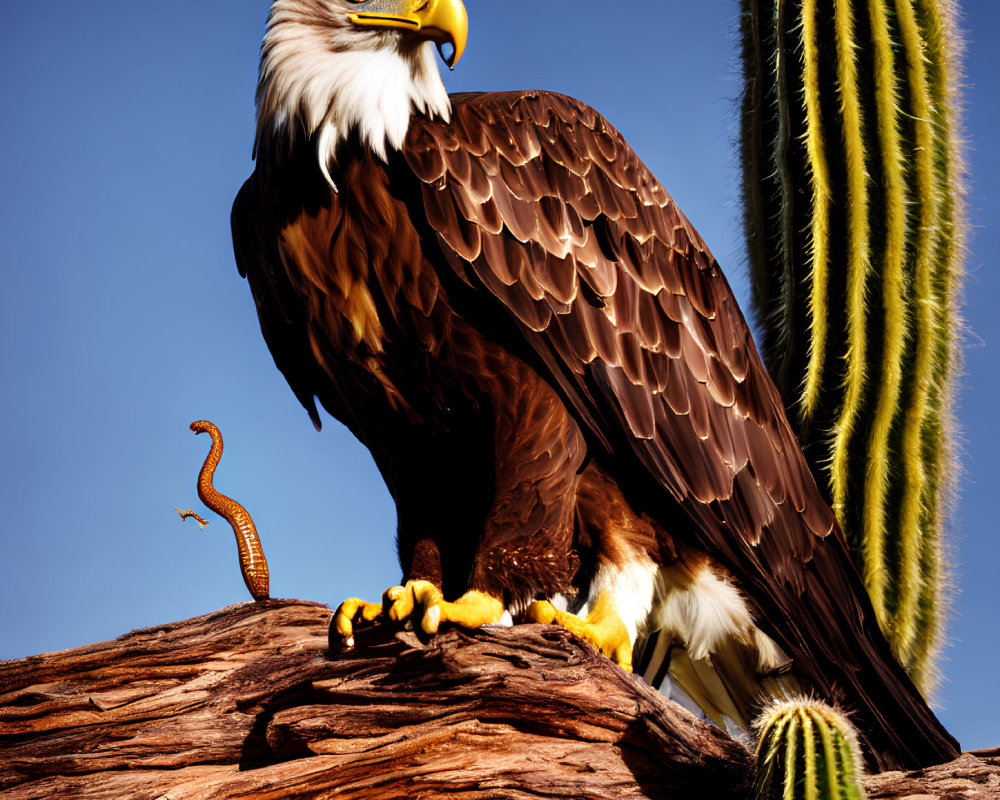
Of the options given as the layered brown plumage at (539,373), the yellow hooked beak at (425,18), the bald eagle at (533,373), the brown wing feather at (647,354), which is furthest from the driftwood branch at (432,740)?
the yellow hooked beak at (425,18)

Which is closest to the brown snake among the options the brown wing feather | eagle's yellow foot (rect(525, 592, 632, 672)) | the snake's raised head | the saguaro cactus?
the snake's raised head

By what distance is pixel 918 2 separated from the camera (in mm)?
4316

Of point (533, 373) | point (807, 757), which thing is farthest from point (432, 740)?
point (533, 373)

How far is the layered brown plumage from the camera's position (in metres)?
2.63

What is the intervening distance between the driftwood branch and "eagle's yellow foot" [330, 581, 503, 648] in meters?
0.04

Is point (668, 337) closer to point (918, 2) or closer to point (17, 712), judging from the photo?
point (17, 712)

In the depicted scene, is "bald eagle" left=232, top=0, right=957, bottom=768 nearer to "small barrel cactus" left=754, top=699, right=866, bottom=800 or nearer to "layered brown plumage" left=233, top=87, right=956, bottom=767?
"layered brown plumage" left=233, top=87, right=956, bottom=767

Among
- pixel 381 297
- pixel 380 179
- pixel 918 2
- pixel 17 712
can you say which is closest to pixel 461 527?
pixel 381 297

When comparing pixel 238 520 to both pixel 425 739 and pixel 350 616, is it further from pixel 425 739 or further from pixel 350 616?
pixel 425 739

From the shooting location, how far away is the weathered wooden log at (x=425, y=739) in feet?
7.18

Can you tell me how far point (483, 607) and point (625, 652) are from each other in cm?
47

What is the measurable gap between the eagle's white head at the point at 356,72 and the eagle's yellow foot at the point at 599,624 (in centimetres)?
130

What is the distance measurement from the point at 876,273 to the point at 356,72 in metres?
2.42

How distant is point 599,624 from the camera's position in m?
2.67
